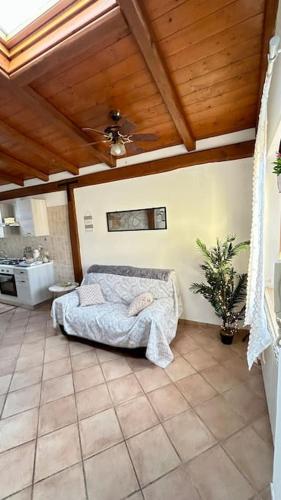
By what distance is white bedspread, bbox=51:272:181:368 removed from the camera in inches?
93.6

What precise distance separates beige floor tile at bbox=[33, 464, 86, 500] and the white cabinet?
328cm

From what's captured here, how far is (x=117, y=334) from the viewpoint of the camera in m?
2.53

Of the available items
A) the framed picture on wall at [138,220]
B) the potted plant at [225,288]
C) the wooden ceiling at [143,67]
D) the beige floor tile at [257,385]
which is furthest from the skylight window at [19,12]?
the beige floor tile at [257,385]

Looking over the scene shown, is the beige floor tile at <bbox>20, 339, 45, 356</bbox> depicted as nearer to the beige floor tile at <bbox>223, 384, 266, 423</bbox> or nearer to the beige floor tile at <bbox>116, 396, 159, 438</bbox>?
the beige floor tile at <bbox>116, 396, 159, 438</bbox>

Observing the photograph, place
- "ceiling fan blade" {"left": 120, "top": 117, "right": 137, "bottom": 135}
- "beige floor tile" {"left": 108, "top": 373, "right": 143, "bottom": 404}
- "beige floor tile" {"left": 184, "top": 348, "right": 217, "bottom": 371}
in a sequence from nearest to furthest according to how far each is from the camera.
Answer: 1. "ceiling fan blade" {"left": 120, "top": 117, "right": 137, "bottom": 135}
2. "beige floor tile" {"left": 108, "top": 373, "right": 143, "bottom": 404}
3. "beige floor tile" {"left": 184, "top": 348, "right": 217, "bottom": 371}

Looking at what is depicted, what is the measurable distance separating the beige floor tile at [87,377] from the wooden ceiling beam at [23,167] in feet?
11.4

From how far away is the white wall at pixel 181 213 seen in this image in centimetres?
280

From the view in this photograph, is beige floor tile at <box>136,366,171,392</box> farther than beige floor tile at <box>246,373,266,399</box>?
Yes

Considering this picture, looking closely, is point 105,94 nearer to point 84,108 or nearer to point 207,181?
point 84,108

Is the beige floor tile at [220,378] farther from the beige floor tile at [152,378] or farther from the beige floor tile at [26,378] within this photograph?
the beige floor tile at [26,378]

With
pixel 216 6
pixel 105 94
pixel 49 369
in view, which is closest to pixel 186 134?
pixel 105 94

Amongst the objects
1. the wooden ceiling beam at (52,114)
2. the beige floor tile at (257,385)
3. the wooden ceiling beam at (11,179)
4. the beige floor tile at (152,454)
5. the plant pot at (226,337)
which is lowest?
the beige floor tile at (152,454)

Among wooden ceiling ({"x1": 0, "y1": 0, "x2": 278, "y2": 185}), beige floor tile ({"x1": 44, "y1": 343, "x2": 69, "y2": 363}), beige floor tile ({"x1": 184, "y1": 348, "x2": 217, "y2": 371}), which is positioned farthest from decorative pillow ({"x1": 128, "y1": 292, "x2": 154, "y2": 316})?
wooden ceiling ({"x1": 0, "y1": 0, "x2": 278, "y2": 185})

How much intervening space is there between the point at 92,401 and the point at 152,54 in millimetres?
2968
